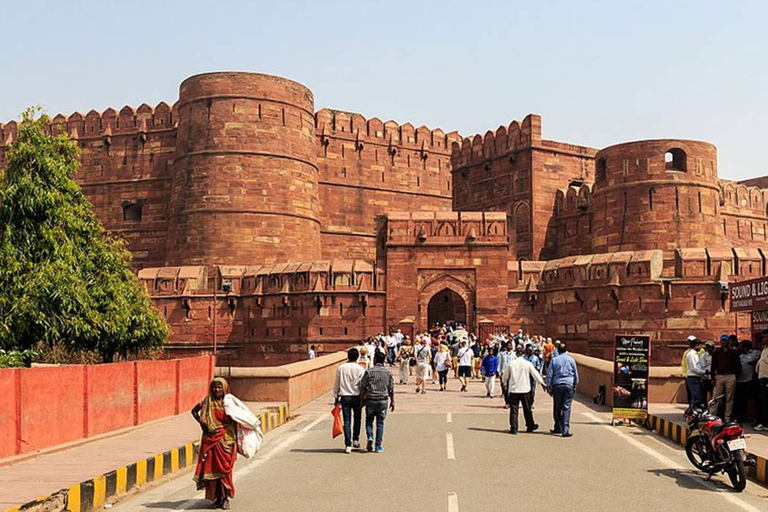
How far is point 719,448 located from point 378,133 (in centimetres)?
3352

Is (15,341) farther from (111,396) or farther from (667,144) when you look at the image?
(667,144)

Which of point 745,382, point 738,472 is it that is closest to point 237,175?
point 745,382

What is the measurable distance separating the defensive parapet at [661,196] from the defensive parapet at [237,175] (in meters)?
12.0

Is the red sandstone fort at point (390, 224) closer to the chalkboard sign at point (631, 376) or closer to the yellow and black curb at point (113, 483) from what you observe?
the chalkboard sign at point (631, 376)

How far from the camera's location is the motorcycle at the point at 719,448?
750cm

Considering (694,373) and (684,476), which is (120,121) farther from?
(684,476)

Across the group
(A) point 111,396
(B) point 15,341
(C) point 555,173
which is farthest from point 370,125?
(A) point 111,396

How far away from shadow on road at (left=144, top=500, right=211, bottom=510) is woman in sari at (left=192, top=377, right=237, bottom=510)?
12cm

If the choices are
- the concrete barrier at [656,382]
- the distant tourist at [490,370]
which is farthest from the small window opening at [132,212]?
the concrete barrier at [656,382]

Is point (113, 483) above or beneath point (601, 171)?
beneath

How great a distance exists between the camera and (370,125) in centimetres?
4009

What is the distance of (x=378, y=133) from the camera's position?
132 ft

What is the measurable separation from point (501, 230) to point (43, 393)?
773 inches

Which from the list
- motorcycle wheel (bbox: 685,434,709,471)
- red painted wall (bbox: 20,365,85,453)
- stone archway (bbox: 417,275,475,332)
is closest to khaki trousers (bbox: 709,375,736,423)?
motorcycle wheel (bbox: 685,434,709,471)
